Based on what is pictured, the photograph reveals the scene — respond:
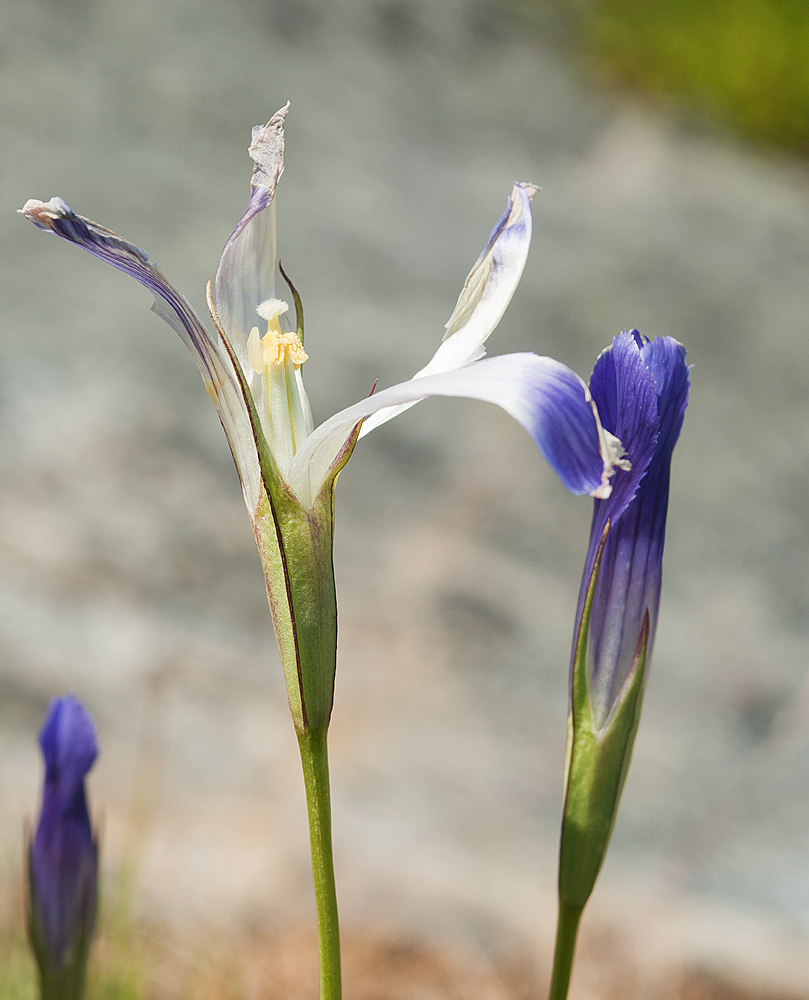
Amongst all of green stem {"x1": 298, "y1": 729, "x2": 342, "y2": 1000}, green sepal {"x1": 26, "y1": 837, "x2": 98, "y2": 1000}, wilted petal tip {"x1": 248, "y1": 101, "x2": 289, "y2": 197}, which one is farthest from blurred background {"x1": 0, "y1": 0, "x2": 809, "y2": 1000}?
wilted petal tip {"x1": 248, "y1": 101, "x2": 289, "y2": 197}

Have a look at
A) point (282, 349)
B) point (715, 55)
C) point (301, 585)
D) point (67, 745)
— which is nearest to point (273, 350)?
point (282, 349)

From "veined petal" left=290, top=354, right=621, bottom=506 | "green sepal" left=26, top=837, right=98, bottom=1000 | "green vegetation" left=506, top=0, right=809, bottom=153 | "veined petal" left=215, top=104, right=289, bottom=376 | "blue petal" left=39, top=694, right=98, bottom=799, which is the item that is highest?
"green vegetation" left=506, top=0, right=809, bottom=153

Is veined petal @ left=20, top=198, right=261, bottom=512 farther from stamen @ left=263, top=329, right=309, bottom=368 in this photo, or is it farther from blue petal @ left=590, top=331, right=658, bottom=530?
blue petal @ left=590, top=331, right=658, bottom=530

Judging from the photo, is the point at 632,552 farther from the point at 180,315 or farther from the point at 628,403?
the point at 180,315

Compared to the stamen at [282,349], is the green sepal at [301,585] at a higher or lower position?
lower

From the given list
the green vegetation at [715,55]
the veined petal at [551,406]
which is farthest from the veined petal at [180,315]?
the green vegetation at [715,55]

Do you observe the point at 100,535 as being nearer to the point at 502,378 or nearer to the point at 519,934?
the point at 519,934

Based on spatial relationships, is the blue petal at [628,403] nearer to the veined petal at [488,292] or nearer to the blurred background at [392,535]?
the veined petal at [488,292]

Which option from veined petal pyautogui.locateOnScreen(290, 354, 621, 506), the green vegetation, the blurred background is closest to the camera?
veined petal pyautogui.locateOnScreen(290, 354, 621, 506)
